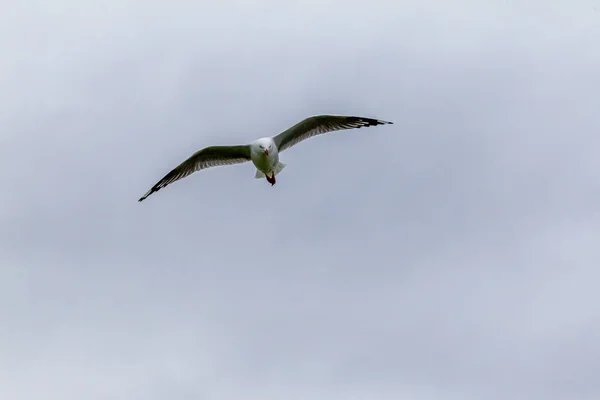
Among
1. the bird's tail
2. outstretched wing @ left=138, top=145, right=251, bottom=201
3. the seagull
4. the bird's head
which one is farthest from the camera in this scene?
outstretched wing @ left=138, top=145, right=251, bottom=201

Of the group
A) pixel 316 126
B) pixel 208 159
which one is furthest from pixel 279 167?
pixel 208 159

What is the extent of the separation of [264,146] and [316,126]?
1.59 meters

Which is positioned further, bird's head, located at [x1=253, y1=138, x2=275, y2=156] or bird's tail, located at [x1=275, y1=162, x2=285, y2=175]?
bird's tail, located at [x1=275, y1=162, x2=285, y2=175]

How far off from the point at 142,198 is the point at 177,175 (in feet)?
3.15

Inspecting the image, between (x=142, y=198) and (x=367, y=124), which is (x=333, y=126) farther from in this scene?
(x=142, y=198)

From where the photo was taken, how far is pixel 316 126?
28875 mm

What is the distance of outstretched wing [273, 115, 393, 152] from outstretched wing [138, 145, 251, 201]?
78cm

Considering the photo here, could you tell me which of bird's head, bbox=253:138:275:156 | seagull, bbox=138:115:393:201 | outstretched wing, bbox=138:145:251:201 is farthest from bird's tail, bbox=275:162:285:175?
outstretched wing, bbox=138:145:251:201

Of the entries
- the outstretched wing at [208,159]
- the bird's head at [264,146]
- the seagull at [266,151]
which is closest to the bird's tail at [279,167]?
the seagull at [266,151]

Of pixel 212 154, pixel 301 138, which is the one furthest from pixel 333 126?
pixel 212 154

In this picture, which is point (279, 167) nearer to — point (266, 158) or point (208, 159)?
point (266, 158)

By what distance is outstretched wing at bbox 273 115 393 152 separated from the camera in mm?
28578

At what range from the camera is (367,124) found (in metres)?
29.3

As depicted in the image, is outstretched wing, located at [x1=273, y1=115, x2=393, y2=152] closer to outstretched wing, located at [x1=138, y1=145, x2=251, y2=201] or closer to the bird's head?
the bird's head
